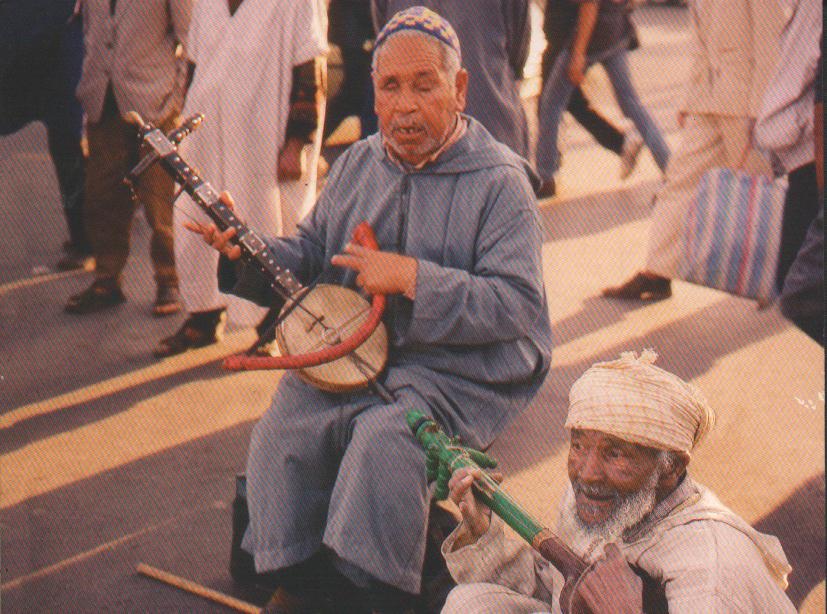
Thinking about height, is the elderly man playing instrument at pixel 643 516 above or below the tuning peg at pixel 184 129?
below

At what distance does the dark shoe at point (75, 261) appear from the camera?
6.25 m

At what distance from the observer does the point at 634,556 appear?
94.1 inches

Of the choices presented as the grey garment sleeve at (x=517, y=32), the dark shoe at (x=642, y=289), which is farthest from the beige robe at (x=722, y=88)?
the grey garment sleeve at (x=517, y=32)

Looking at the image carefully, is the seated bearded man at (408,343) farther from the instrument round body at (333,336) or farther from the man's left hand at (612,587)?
the man's left hand at (612,587)

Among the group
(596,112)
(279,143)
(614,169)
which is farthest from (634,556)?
(614,169)

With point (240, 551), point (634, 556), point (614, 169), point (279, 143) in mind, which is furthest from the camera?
point (614, 169)

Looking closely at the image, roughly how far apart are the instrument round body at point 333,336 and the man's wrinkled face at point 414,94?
43 centimetres

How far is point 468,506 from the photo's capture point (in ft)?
8.37

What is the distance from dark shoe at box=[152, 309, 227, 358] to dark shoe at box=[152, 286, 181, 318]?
11.3 inches

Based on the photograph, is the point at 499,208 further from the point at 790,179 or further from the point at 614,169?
the point at 614,169

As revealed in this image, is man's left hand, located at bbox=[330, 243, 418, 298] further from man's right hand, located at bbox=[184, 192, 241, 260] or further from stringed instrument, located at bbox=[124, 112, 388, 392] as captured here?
man's right hand, located at bbox=[184, 192, 241, 260]

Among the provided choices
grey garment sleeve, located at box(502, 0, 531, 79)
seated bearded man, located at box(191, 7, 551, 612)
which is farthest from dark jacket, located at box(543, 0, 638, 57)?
seated bearded man, located at box(191, 7, 551, 612)

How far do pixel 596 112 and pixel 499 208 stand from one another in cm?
471

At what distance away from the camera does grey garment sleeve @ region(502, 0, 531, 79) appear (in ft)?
16.6
